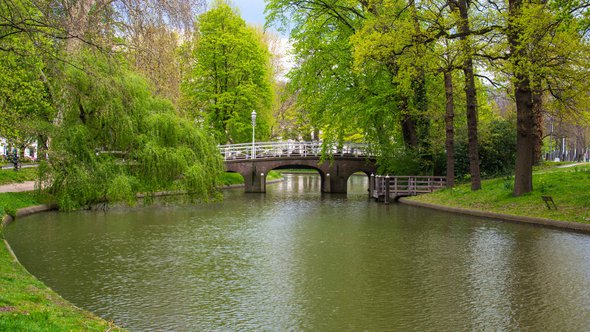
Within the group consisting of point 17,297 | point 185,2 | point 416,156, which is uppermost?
point 185,2

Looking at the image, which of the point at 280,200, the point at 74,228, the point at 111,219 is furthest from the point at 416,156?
the point at 74,228

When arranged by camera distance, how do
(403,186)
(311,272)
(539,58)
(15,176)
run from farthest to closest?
(403,186) < (15,176) < (539,58) < (311,272)

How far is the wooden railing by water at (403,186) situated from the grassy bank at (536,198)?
2.41 metres

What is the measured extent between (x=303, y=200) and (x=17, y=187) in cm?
1483

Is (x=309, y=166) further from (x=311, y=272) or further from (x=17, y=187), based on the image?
Answer: (x=311, y=272)

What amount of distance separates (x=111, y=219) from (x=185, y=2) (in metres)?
9.95

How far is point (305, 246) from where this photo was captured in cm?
1498

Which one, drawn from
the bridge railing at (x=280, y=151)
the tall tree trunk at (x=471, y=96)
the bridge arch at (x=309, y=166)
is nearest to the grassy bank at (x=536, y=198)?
the tall tree trunk at (x=471, y=96)

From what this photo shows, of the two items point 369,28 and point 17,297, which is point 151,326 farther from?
point 369,28

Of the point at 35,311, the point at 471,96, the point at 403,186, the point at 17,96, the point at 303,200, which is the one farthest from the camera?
the point at 303,200

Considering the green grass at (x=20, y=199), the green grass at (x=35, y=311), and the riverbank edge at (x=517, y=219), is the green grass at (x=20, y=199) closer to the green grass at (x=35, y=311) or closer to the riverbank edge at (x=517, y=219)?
the green grass at (x=35, y=311)

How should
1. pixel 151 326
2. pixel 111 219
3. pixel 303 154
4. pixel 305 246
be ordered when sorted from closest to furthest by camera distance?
pixel 151 326 < pixel 305 246 < pixel 111 219 < pixel 303 154

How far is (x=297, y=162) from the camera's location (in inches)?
1534

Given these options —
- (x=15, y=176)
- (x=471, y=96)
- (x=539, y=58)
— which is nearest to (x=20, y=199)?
(x=15, y=176)
